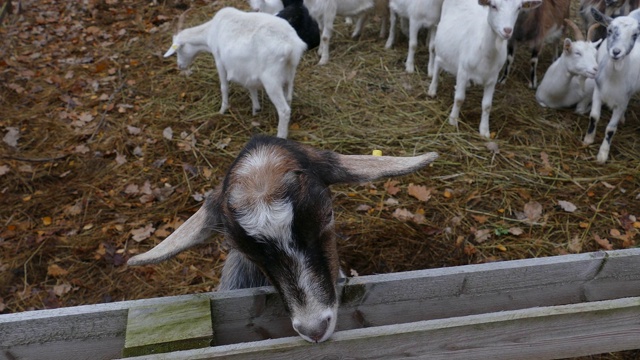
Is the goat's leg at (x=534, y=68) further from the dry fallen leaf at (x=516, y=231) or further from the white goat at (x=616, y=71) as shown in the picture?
the dry fallen leaf at (x=516, y=231)

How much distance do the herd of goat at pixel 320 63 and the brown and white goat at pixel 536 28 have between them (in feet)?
0.05

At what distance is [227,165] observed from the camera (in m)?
5.05

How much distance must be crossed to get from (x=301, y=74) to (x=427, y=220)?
3.39 meters

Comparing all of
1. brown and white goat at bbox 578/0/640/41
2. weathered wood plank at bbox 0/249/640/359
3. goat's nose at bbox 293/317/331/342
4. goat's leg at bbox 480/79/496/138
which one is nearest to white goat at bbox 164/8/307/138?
goat's leg at bbox 480/79/496/138

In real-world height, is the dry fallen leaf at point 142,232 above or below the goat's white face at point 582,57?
below

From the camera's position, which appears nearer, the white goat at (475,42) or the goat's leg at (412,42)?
the white goat at (475,42)

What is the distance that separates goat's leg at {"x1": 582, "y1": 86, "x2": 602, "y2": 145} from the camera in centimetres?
522

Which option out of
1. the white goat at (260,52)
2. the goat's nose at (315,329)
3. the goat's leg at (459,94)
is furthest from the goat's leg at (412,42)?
the goat's nose at (315,329)

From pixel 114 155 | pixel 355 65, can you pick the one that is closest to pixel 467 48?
pixel 355 65

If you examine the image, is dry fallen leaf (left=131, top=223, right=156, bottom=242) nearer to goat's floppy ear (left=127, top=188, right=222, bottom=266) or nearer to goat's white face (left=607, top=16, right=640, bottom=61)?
goat's floppy ear (left=127, top=188, right=222, bottom=266)

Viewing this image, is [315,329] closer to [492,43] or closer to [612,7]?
[492,43]

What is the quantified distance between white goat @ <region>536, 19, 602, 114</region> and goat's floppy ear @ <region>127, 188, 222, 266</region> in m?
4.83

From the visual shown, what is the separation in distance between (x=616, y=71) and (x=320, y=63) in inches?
149

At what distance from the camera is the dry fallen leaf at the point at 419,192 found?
453 cm
